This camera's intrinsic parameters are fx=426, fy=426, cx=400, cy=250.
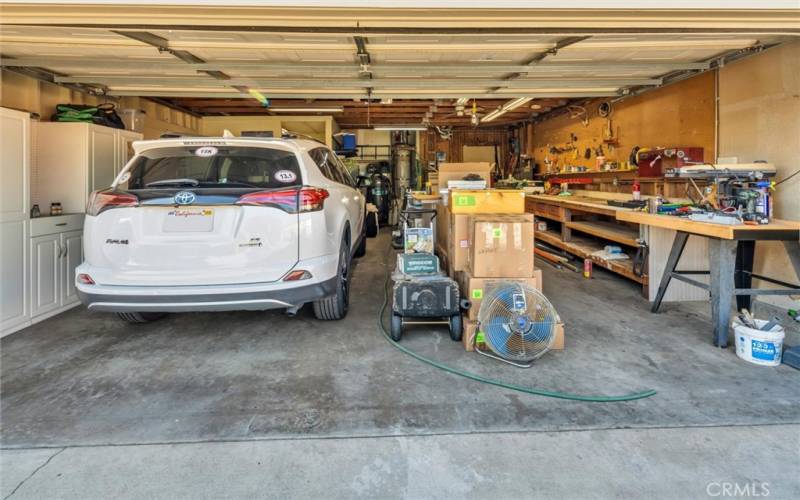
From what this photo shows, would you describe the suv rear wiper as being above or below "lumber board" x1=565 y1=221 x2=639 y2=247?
above

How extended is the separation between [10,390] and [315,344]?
69.3 inches

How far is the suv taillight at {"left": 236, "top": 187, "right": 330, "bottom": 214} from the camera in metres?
2.68

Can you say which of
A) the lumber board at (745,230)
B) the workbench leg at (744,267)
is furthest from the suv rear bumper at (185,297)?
the workbench leg at (744,267)

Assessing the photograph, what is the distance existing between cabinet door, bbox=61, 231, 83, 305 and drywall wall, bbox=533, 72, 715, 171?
6.73 metres

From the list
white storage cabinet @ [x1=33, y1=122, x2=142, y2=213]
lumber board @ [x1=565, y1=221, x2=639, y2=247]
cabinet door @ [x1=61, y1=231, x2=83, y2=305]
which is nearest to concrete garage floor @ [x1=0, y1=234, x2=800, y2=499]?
cabinet door @ [x1=61, y1=231, x2=83, y2=305]

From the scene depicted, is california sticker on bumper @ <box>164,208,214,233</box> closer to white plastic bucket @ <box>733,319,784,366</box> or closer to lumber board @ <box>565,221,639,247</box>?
white plastic bucket @ <box>733,319,784,366</box>

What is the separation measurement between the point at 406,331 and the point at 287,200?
1414mm

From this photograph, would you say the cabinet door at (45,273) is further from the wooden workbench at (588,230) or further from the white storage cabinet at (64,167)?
the wooden workbench at (588,230)

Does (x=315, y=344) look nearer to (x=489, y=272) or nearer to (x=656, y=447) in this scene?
(x=489, y=272)

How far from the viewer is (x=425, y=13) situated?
2707 mm

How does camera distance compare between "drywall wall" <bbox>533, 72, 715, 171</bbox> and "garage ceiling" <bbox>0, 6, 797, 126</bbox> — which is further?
"drywall wall" <bbox>533, 72, 715, 171</bbox>

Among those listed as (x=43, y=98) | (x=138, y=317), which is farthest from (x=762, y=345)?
(x=43, y=98)

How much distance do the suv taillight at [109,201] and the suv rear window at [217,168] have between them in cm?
→ 16

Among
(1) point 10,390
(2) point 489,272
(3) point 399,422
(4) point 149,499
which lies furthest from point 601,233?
(1) point 10,390
